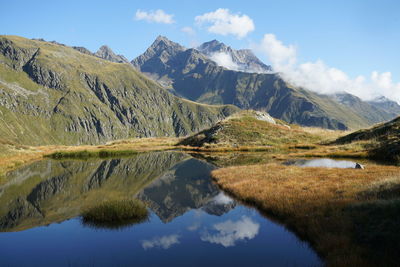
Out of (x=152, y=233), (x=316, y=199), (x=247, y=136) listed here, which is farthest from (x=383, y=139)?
(x=152, y=233)

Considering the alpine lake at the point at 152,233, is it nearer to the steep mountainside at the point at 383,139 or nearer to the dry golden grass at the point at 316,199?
the dry golden grass at the point at 316,199

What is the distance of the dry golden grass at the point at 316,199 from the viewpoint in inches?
559

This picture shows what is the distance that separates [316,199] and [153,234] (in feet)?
40.8

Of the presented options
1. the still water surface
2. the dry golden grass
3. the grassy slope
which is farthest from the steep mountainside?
the still water surface

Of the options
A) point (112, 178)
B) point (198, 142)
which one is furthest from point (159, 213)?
point (198, 142)

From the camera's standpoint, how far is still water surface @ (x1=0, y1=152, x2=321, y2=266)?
1520 cm

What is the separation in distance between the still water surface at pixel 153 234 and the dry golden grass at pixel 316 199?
42.1 inches

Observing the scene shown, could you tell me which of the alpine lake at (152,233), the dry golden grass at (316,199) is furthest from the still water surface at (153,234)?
the dry golden grass at (316,199)

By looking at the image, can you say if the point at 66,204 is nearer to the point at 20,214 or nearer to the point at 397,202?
the point at 20,214

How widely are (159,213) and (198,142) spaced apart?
76.6 meters

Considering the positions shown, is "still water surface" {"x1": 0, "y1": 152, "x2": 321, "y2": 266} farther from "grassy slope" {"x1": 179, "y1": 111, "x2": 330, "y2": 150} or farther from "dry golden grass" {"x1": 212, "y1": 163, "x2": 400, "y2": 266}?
"grassy slope" {"x1": 179, "y1": 111, "x2": 330, "y2": 150}

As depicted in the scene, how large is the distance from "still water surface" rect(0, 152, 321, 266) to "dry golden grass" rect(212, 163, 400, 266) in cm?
107

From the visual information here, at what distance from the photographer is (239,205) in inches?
1000

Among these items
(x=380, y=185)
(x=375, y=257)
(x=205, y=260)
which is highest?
(x=380, y=185)
